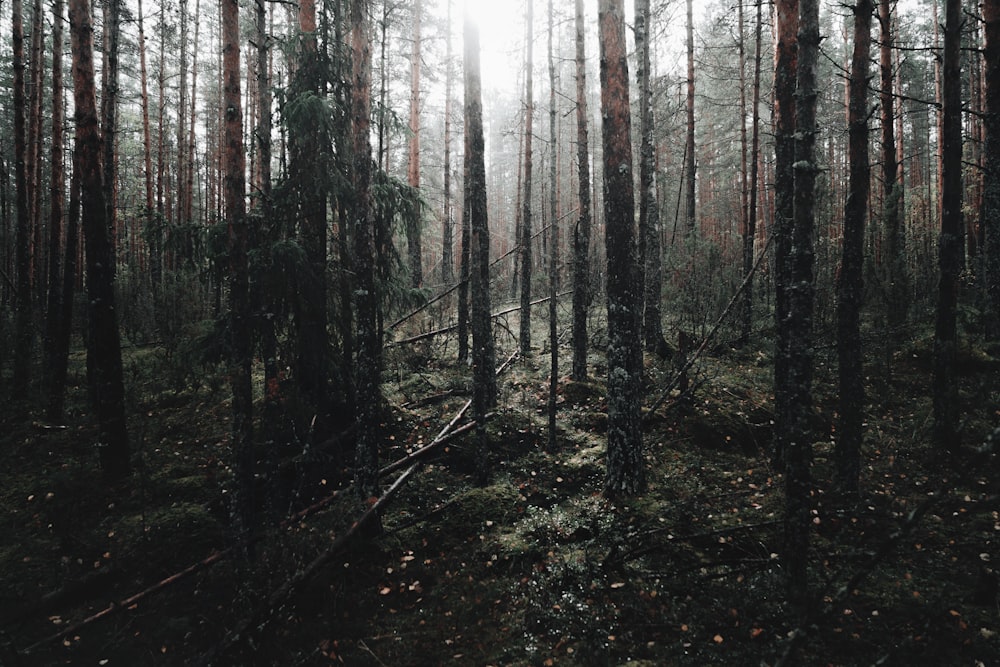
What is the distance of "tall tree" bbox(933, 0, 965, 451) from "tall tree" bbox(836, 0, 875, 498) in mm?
1658

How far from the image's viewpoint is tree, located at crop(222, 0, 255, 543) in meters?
5.16

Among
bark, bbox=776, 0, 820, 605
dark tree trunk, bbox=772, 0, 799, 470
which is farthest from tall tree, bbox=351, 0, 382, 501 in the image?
dark tree trunk, bbox=772, 0, 799, 470

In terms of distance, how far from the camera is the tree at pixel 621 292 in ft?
20.6

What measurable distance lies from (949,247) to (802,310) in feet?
14.7

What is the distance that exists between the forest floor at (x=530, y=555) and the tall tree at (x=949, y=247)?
1.35 ft

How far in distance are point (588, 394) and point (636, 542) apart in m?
4.47

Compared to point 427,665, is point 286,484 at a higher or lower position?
higher

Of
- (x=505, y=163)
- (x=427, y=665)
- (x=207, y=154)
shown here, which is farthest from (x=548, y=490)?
(x=505, y=163)

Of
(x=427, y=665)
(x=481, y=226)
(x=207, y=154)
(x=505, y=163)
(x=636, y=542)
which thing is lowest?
(x=427, y=665)

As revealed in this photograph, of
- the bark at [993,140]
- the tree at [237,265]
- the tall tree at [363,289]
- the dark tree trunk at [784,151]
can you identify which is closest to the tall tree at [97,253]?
the tree at [237,265]

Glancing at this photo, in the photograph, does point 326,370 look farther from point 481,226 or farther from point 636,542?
point 636,542

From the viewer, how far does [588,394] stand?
9664mm

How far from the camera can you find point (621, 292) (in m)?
6.37

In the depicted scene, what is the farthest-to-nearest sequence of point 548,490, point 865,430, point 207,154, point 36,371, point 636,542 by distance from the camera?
point 207,154
point 36,371
point 865,430
point 548,490
point 636,542
